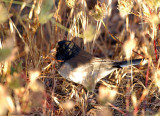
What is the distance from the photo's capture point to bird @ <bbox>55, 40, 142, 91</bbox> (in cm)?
205

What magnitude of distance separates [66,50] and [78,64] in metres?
0.20

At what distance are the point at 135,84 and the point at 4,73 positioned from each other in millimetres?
1288

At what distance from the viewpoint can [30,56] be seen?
79.2 inches

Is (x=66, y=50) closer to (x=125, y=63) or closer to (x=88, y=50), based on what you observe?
(x=88, y=50)

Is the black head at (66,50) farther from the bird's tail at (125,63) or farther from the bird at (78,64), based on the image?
the bird's tail at (125,63)

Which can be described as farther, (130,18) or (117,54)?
Answer: (130,18)

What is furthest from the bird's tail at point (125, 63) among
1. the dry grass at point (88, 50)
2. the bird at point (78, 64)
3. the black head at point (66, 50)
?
the black head at point (66, 50)

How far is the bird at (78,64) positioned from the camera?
2.05 metres

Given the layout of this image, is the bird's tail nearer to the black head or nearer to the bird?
the bird

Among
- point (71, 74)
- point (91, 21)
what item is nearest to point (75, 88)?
point (71, 74)

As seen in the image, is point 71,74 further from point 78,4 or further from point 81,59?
point 78,4

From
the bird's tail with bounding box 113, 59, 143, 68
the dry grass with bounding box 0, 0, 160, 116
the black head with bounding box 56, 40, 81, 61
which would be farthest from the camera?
the black head with bounding box 56, 40, 81, 61

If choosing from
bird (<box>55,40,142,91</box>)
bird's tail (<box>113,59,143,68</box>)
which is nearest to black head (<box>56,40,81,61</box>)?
bird (<box>55,40,142,91</box>)

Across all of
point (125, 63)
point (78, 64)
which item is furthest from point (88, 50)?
point (125, 63)
